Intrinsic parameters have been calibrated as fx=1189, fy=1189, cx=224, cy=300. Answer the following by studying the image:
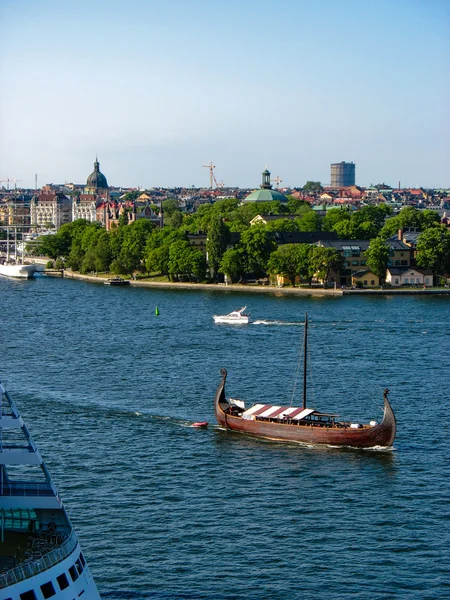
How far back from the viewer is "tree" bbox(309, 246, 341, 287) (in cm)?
7831

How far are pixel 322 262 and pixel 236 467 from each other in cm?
5087

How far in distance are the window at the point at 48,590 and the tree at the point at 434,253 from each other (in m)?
69.6

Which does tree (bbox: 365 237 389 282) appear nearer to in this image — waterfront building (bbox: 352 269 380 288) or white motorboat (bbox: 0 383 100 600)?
waterfront building (bbox: 352 269 380 288)

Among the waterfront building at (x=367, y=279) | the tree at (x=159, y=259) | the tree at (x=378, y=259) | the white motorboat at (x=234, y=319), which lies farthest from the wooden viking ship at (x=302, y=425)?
the tree at (x=159, y=259)

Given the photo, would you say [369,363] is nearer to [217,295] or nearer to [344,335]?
[344,335]

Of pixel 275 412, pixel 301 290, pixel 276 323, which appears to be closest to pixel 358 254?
pixel 301 290

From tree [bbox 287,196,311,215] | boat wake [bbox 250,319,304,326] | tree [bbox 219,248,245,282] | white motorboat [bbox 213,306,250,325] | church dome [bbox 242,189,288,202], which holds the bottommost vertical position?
boat wake [bbox 250,319,304,326]

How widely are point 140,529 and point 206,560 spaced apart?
202 cm

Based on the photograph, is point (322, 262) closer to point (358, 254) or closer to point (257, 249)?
point (358, 254)

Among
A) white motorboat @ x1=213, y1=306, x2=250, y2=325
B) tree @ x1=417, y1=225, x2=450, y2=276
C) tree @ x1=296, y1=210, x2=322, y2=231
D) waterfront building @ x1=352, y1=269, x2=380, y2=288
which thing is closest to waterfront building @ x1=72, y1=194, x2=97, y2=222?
tree @ x1=296, y1=210, x2=322, y2=231

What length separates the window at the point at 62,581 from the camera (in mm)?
14625

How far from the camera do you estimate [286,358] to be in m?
45.6

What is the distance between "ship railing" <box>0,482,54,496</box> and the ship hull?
1527 cm

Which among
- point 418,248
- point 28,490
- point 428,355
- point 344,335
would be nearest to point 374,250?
point 418,248
